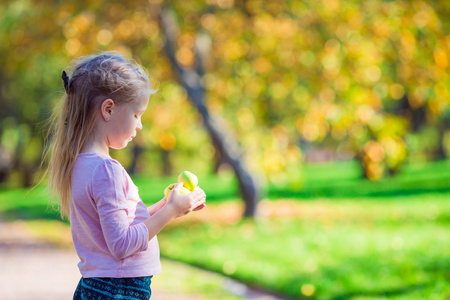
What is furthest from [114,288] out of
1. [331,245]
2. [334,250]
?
[331,245]

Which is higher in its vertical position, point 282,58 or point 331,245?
point 282,58

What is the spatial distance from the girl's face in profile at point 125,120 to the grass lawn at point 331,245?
0.97 m

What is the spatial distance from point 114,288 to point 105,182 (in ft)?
1.40

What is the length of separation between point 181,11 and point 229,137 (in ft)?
8.11

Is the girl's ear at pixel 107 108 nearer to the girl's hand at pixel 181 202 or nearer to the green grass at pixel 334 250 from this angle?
the girl's hand at pixel 181 202

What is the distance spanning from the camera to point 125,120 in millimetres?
2361

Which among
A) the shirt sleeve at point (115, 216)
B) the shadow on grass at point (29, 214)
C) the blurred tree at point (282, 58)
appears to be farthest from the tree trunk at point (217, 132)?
the shirt sleeve at point (115, 216)

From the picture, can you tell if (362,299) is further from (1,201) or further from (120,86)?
(1,201)

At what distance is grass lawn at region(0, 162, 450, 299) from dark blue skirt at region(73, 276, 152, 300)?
37.1 inches

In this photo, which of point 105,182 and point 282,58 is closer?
point 105,182

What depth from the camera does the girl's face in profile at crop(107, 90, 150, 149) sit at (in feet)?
7.73

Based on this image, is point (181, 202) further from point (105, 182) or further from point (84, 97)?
point (84, 97)

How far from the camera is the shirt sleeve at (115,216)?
2205mm

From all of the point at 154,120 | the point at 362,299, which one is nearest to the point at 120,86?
the point at 362,299
